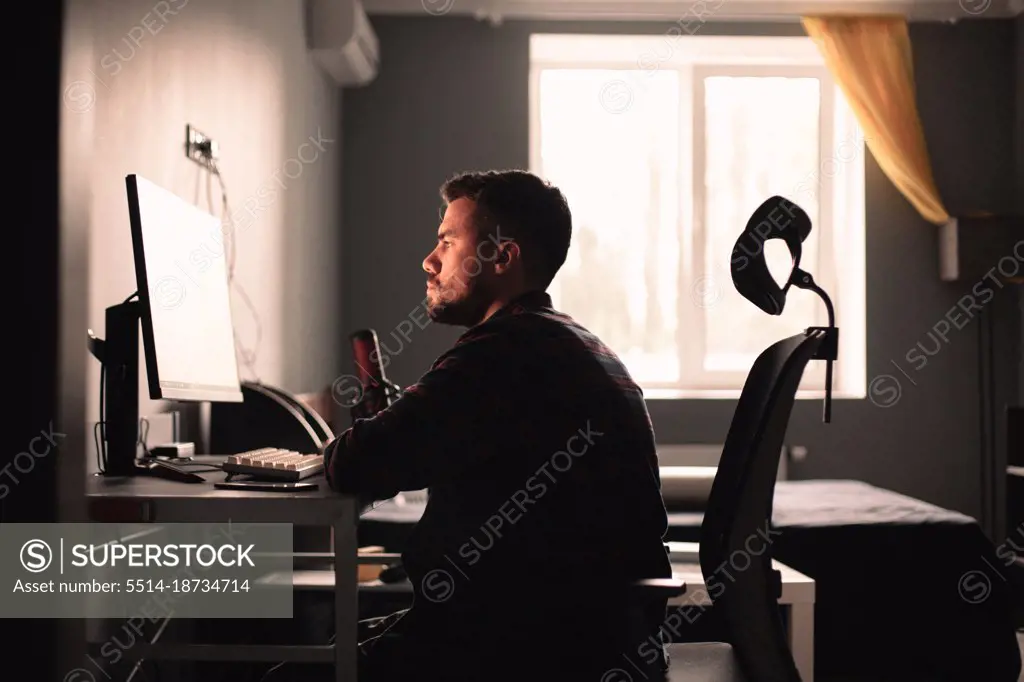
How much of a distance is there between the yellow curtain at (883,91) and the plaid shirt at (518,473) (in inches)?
149

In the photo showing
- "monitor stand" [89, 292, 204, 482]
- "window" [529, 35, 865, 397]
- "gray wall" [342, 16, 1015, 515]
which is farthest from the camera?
"window" [529, 35, 865, 397]

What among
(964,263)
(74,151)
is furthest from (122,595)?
(964,263)

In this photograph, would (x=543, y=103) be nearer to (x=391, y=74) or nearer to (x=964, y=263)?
(x=391, y=74)

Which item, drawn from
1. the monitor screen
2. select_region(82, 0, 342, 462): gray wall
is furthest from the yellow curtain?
the monitor screen

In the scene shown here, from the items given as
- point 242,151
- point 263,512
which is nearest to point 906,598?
point 263,512

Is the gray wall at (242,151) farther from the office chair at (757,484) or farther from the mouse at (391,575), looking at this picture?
the office chair at (757,484)

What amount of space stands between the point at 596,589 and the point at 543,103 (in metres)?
4.13

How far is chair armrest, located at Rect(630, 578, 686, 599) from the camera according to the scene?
52.6 inches

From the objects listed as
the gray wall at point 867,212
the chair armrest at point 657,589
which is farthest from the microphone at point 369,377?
the gray wall at point 867,212

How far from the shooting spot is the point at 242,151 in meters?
3.21

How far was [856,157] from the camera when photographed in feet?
16.4

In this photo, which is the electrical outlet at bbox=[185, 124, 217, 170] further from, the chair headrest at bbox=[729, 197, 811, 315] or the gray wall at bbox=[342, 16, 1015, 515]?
the gray wall at bbox=[342, 16, 1015, 515]

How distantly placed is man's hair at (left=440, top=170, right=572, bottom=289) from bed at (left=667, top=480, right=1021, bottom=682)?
1.76 metres

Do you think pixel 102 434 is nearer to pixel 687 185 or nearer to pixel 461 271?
pixel 461 271
